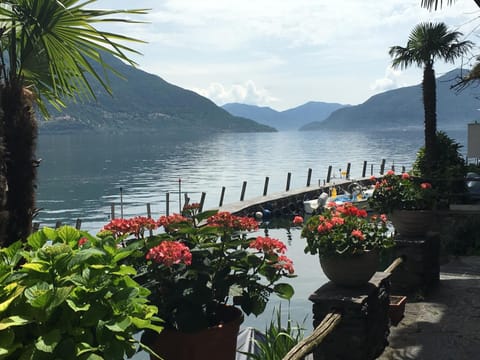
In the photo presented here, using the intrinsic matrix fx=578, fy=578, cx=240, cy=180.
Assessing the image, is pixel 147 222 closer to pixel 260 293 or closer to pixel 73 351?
pixel 260 293

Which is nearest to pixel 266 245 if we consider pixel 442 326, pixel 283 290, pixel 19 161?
pixel 283 290

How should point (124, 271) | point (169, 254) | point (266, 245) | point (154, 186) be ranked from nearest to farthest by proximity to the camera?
point (124, 271), point (169, 254), point (266, 245), point (154, 186)

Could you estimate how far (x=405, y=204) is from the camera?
842cm

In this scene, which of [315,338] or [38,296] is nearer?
[38,296]

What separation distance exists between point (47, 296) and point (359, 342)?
359 centimetres

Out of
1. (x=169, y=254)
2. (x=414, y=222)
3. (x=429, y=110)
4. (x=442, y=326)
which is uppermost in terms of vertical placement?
(x=429, y=110)

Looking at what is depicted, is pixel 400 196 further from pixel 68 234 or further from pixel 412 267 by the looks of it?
pixel 68 234

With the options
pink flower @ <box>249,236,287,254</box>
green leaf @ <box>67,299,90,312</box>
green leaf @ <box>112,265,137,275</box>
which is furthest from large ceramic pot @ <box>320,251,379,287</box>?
green leaf @ <box>67,299,90,312</box>

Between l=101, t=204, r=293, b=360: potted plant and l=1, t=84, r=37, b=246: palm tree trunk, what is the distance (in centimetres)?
103

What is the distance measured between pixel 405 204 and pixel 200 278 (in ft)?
18.1

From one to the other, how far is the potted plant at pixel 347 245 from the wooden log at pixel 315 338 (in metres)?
0.44

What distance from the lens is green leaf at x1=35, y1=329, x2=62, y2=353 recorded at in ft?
7.57

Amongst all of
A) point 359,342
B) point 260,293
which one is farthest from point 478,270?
point 260,293

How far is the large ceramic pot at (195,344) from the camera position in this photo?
3.47 m
